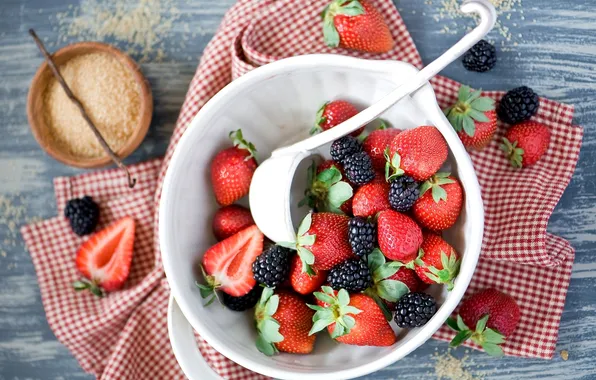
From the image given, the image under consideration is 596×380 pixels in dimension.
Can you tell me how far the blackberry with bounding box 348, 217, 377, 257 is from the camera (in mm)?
878

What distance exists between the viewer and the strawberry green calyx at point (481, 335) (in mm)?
1031

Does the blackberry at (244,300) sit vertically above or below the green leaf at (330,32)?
below

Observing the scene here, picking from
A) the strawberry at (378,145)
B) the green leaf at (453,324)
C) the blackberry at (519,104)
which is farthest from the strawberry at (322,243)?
the blackberry at (519,104)

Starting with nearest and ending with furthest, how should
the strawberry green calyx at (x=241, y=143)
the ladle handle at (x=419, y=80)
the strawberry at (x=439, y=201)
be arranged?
the ladle handle at (x=419, y=80) → the strawberry at (x=439, y=201) → the strawberry green calyx at (x=241, y=143)

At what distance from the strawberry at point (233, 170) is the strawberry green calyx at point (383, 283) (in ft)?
0.76

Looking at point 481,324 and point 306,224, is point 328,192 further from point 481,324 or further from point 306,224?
point 481,324

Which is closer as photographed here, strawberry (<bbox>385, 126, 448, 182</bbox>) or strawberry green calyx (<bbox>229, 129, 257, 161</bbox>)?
strawberry (<bbox>385, 126, 448, 182</bbox>)

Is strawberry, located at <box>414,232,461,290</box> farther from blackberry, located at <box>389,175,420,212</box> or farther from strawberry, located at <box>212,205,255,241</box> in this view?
strawberry, located at <box>212,205,255,241</box>

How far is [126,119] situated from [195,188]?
0.24 m

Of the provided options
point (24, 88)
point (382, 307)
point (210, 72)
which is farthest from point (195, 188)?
point (24, 88)

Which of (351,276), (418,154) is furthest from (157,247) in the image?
(418,154)

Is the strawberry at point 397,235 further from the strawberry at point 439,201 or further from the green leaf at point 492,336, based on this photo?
the green leaf at point 492,336

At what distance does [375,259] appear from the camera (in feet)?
3.03

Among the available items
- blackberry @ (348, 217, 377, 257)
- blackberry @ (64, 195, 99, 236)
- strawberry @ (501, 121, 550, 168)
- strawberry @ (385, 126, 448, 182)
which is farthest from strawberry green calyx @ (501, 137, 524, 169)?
blackberry @ (64, 195, 99, 236)
